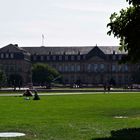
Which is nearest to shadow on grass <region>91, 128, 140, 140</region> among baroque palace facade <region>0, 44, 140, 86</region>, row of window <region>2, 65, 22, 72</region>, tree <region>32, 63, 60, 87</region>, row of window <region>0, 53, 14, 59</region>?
tree <region>32, 63, 60, 87</region>

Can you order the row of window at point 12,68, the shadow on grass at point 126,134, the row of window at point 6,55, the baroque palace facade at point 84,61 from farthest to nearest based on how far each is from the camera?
1. the baroque palace facade at point 84,61
2. the row of window at point 12,68
3. the row of window at point 6,55
4. the shadow on grass at point 126,134

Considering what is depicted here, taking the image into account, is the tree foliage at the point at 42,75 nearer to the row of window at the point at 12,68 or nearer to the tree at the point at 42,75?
the tree at the point at 42,75

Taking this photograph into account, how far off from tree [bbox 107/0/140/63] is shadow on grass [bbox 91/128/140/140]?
8.56 ft

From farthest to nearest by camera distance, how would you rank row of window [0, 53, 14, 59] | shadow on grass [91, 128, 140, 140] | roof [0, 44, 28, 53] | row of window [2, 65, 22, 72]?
row of window [2, 65, 22, 72], row of window [0, 53, 14, 59], roof [0, 44, 28, 53], shadow on grass [91, 128, 140, 140]

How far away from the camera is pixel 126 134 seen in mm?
19078

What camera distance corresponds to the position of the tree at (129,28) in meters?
19.5

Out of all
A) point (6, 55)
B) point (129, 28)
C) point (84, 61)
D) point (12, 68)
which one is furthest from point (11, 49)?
point (129, 28)

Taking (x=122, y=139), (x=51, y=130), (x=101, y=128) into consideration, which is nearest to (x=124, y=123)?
(x=101, y=128)

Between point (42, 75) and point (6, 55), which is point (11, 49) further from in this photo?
point (42, 75)

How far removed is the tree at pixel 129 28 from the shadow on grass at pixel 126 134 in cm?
261

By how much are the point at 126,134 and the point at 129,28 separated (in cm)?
373

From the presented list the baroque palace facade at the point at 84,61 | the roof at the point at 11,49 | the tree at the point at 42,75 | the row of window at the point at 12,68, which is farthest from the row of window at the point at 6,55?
the tree at the point at 42,75

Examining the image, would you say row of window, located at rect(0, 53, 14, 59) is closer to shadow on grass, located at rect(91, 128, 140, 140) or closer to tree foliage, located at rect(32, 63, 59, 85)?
tree foliage, located at rect(32, 63, 59, 85)

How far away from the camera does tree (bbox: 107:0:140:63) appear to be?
1947 cm
